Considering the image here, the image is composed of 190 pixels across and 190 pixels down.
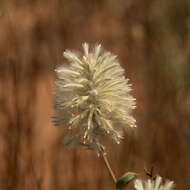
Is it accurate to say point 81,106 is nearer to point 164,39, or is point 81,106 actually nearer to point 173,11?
point 164,39

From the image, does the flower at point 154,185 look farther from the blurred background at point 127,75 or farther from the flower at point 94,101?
the blurred background at point 127,75

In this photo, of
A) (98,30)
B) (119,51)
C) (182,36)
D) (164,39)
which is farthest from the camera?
(98,30)

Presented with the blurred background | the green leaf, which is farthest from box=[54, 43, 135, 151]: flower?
the blurred background

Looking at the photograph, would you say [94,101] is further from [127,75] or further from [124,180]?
[127,75]

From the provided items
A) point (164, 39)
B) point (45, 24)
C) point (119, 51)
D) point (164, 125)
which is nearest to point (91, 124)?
point (164, 125)

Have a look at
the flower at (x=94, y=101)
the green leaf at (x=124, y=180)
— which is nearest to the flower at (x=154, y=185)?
the green leaf at (x=124, y=180)

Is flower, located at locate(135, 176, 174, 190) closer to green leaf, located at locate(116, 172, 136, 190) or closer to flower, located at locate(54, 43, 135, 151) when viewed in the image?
green leaf, located at locate(116, 172, 136, 190)

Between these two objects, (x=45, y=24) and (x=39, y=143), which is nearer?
(x=39, y=143)
